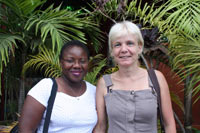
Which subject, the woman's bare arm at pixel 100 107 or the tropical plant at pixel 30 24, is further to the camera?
the tropical plant at pixel 30 24

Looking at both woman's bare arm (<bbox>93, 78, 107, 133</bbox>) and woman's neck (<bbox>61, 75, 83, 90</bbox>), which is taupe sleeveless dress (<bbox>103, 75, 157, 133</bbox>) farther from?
woman's neck (<bbox>61, 75, 83, 90</bbox>)

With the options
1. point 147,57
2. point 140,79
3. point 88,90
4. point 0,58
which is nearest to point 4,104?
point 0,58

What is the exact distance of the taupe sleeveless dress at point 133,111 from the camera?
6.54 feet

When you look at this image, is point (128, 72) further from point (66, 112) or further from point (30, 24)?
point (30, 24)

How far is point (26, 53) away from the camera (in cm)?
378

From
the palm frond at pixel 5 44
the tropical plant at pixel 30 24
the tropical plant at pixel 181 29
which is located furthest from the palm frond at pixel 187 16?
the palm frond at pixel 5 44

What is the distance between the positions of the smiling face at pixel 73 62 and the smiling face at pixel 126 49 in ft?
0.94

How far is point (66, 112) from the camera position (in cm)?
193

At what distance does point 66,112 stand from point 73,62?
412 mm

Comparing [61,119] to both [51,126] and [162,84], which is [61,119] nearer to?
[51,126]

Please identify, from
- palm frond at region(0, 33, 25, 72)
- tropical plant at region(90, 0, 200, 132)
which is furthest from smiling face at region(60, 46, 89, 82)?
tropical plant at region(90, 0, 200, 132)

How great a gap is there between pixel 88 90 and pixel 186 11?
5.98 ft

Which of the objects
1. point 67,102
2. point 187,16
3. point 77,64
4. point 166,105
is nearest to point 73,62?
point 77,64

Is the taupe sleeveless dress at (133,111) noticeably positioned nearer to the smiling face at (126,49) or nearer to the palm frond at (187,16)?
the smiling face at (126,49)
